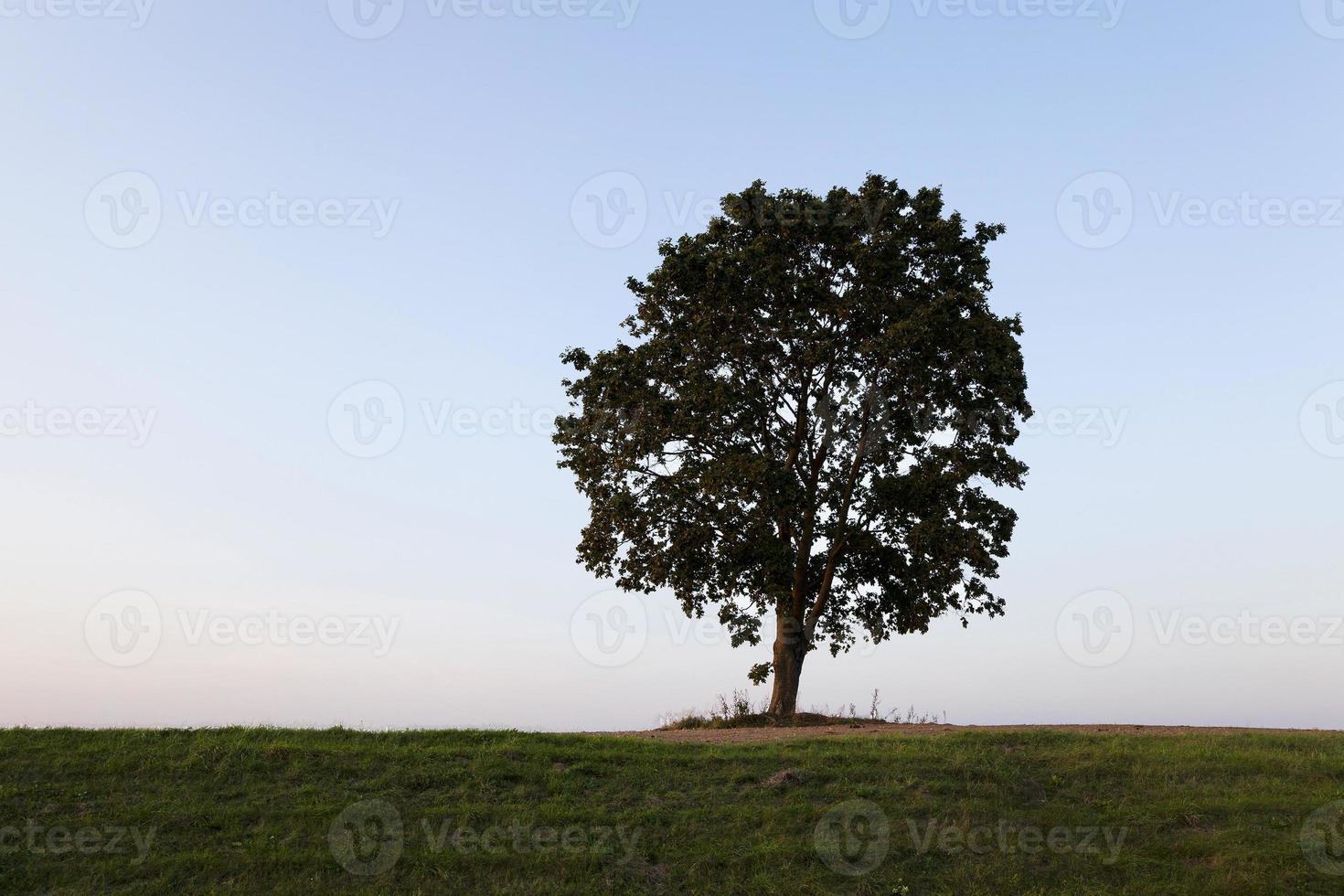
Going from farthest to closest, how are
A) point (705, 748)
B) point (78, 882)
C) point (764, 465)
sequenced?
point (764, 465) → point (705, 748) → point (78, 882)

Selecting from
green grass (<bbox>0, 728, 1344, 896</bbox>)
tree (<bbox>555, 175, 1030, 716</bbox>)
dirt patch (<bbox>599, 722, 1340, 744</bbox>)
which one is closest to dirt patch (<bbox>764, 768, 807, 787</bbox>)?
green grass (<bbox>0, 728, 1344, 896</bbox>)

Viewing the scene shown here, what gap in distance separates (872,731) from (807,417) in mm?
9362

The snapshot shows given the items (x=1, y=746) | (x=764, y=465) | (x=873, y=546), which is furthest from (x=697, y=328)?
(x=1, y=746)

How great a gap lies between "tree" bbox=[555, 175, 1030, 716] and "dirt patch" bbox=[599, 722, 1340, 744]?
3.69 meters

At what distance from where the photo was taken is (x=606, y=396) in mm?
Answer: 28234

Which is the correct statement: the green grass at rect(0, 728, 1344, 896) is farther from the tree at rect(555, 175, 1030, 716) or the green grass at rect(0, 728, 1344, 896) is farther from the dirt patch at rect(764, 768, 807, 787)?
the tree at rect(555, 175, 1030, 716)

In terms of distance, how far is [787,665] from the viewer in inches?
1078

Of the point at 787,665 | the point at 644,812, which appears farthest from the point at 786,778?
the point at 787,665

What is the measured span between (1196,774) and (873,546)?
1053 cm

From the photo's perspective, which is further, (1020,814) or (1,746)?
(1,746)

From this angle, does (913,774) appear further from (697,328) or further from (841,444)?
(697,328)

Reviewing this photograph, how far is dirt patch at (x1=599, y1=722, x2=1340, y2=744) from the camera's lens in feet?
70.6

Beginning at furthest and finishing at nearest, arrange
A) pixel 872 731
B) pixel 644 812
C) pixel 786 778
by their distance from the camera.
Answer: pixel 872 731, pixel 786 778, pixel 644 812

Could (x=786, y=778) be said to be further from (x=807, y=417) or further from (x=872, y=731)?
(x=807, y=417)
